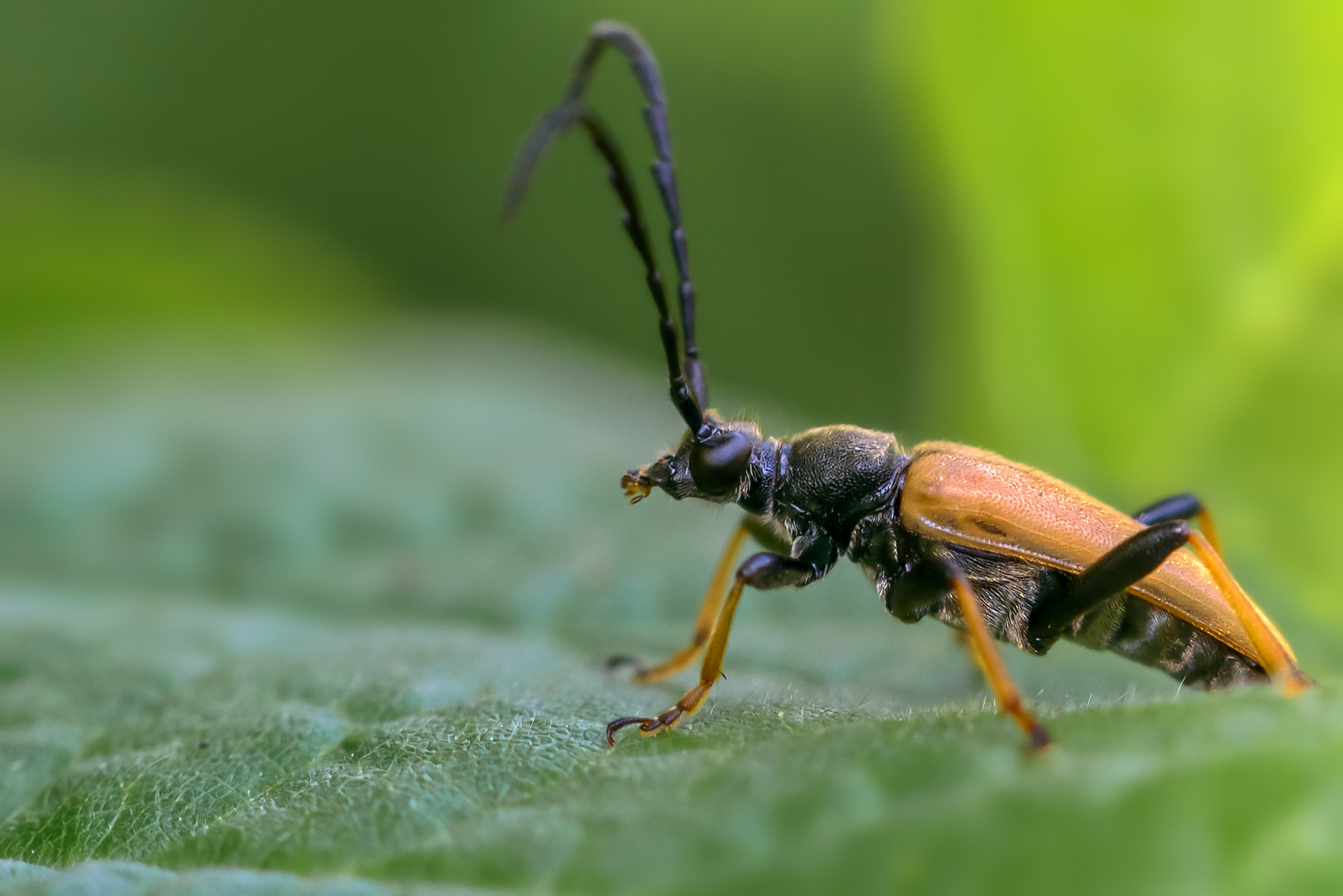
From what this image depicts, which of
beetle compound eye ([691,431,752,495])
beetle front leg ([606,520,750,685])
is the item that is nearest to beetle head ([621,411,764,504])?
beetle compound eye ([691,431,752,495])

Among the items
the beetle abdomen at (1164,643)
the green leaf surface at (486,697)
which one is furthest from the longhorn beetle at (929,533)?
the green leaf surface at (486,697)

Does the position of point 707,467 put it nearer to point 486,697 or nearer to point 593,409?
point 486,697

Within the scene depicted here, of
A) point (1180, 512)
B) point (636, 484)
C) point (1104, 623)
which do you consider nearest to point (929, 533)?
point (1104, 623)

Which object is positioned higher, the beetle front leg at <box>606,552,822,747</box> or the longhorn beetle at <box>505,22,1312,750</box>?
the longhorn beetle at <box>505,22,1312,750</box>

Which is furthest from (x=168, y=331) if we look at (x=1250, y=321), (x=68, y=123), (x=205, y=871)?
(x=1250, y=321)

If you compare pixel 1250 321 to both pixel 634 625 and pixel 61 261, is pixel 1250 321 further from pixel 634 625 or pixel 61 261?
pixel 61 261

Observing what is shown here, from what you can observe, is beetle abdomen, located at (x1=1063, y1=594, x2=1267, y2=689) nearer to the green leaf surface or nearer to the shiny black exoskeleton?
the shiny black exoskeleton
